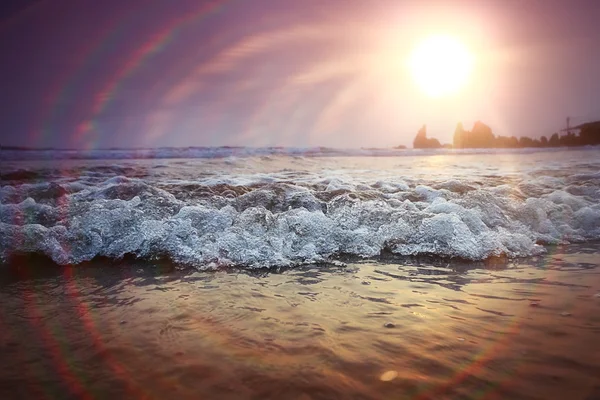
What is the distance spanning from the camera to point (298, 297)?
272cm

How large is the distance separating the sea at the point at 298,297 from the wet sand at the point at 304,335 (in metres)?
0.01

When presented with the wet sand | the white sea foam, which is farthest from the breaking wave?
the wet sand

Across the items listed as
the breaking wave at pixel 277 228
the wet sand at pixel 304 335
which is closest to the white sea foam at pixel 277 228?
the breaking wave at pixel 277 228

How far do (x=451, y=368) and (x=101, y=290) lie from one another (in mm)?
2504

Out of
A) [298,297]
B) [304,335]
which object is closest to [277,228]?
[298,297]

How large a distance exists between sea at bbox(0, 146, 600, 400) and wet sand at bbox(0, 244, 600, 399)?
11 mm

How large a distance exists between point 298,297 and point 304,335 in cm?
63

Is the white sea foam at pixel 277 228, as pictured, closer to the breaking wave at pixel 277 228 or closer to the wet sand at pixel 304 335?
the breaking wave at pixel 277 228

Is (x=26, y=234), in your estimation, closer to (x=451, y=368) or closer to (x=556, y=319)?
(x=451, y=368)

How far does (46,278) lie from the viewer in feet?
10.7

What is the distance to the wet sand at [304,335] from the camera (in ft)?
5.41

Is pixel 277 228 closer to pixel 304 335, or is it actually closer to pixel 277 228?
pixel 277 228

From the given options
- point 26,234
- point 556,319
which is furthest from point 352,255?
point 26,234

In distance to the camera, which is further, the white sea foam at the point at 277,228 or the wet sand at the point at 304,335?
the white sea foam at the point at 277,228
